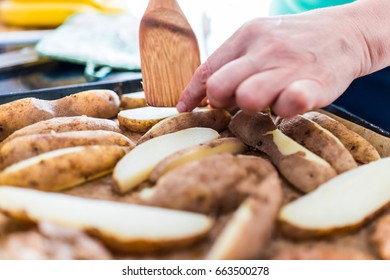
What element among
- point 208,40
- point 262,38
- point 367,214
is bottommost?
point 208,40

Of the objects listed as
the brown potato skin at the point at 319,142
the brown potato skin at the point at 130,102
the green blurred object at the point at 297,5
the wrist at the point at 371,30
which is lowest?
the brown potato skin at the point at 130,102

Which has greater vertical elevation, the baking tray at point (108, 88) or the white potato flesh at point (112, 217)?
the white potato flesh at point (112, 217)

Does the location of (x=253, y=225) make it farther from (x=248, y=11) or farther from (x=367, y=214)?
(x=248, y=11)

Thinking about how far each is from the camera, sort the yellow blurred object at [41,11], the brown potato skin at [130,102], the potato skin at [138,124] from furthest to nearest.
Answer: the yellow blurred object at [41,11] < the brown potato skin at [130,102] < the potato skin at [138,124]

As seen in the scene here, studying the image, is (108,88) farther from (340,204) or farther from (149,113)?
(340,204)

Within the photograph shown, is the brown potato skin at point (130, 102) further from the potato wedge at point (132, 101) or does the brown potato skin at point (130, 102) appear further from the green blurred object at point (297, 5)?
the green blurred object at point (297, 5)

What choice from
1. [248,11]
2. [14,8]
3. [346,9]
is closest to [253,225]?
[346,9]

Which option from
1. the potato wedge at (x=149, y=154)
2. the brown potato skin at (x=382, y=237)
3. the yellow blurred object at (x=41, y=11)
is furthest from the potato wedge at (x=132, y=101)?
the yellow blurred object at (x=41, y=11)

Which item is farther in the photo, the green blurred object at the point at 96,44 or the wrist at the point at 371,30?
the green blurred object at the point at 96,44
